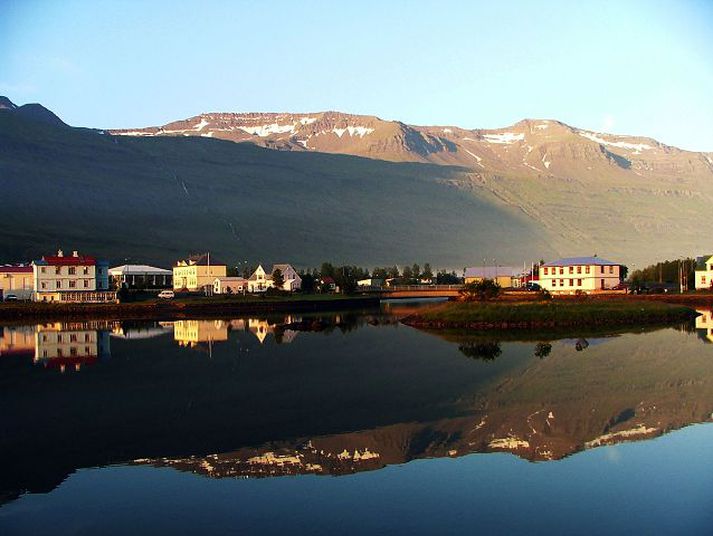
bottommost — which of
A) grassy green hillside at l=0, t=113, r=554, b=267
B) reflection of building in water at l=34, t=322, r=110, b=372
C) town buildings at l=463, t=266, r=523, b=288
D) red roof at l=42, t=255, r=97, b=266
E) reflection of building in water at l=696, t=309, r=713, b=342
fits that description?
reflection of building in water at l=34, t=322, r=110, b=372

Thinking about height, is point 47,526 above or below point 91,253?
below

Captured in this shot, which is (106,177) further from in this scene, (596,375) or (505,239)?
(596,375)

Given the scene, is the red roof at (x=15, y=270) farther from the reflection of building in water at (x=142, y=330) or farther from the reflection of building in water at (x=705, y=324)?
the reflection of building in water at (x=705, y=324)

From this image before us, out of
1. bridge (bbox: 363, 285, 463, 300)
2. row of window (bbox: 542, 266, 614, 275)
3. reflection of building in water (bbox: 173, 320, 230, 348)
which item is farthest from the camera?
bridge (bbox: 363, 285, 463, 300)

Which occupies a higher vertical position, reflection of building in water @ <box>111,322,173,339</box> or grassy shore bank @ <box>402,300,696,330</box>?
grassy shore bank @ <box>402,300,696,330</box>

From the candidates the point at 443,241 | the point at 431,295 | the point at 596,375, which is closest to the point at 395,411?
the point at 596,375

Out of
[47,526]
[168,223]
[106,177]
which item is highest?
[106,177]

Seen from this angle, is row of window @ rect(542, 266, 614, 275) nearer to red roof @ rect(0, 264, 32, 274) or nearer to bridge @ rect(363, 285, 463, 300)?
bridge @ rect(363, 285, 463, 300)

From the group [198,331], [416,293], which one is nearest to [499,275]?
[416,293]

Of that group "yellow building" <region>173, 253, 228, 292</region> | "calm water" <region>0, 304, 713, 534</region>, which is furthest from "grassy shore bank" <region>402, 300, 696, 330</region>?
"yellow building" <region>173, 253, 228, 292</region>
